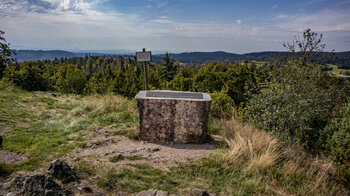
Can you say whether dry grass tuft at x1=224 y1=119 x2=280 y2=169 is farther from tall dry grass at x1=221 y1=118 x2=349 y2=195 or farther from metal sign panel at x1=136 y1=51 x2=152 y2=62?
metal sign panel at x1=136 y1=51 x2=152 y2=62

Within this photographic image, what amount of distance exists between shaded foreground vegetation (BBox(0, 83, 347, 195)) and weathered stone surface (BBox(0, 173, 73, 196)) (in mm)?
642

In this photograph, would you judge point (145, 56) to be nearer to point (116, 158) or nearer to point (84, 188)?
point (116, 158)

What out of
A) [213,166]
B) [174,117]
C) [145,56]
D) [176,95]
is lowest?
[213,166]

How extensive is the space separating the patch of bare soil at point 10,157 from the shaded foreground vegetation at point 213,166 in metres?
0.15

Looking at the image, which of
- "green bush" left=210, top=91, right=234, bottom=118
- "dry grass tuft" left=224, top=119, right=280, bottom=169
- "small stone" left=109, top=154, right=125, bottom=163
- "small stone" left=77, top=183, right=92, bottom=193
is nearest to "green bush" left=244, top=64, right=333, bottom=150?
"green bush" left=210, top=91, right=234, bottom=118

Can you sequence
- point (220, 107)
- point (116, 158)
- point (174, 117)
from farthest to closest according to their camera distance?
point (220, 107), point (174, 117), point (116, 158)

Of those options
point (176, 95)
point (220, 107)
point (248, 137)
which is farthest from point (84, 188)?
point (220, 107)

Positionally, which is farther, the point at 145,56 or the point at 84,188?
the point at 145,56

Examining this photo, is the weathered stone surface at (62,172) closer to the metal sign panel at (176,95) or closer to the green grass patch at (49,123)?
the green grass patch at (49,123)

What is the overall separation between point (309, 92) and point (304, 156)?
3.08 meters

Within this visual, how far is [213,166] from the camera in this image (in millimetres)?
4324

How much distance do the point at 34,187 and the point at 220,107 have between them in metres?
6.61

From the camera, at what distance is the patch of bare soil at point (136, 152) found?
14.8 ft

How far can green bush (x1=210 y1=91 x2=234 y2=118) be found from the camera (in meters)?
7.86
